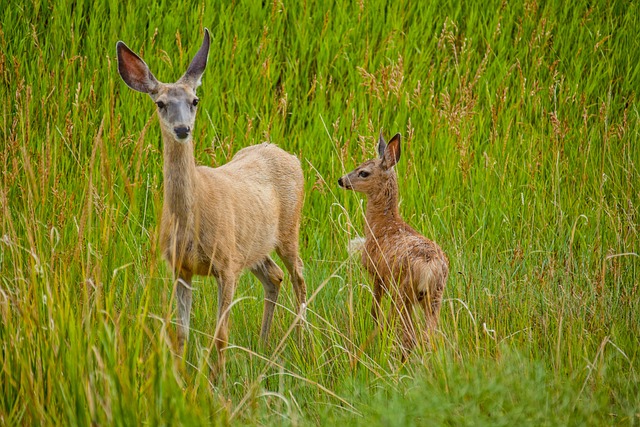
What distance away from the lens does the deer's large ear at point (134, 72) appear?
4.98 meters

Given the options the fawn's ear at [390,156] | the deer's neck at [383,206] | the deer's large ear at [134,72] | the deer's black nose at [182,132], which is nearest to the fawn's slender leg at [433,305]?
the deer's neck at [383,206]

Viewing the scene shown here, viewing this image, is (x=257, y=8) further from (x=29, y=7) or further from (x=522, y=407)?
(x=522, y=407)

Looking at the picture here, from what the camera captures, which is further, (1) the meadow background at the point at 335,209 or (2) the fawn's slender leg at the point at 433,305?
(2) the fawn's slender leg at the point at 433,305

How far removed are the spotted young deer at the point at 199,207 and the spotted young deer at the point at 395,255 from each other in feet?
2.12

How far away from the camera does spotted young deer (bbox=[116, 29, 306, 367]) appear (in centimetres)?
490

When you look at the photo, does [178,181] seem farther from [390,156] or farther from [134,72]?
[390,156]

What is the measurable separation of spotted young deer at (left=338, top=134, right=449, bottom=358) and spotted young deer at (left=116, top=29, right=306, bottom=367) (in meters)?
0.65

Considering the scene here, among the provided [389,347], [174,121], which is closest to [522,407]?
[389,347]

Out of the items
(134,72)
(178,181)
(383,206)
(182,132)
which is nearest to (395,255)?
(383,206)

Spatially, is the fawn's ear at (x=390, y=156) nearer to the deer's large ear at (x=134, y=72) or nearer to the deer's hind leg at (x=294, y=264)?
the deer's hind leg at (x=294, y=264)

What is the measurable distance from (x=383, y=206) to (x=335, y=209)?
1.04m

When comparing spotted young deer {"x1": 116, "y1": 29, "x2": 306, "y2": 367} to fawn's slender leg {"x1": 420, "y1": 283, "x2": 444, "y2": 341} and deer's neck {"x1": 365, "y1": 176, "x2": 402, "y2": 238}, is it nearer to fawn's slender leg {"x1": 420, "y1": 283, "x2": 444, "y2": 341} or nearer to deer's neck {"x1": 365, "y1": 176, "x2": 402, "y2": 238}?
deer's neck {"x1": 365, "y1": 176, "x2": 402, "y2": 238}

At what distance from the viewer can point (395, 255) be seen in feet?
17.0

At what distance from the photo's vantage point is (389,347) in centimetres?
436
